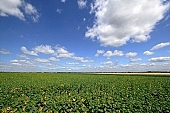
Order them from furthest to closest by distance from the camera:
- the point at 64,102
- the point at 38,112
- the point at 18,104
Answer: the point at 64,102 < the point at 18,104 < the point at 38,112

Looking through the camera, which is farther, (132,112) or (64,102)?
(64,102)

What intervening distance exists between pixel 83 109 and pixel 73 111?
2.00ft

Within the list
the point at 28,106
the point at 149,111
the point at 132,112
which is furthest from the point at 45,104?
the point at 149,111

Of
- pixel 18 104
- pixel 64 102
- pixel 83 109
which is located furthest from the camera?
pixel 64 102

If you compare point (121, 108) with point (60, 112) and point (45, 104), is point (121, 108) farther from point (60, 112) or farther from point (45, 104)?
point (45, 104)

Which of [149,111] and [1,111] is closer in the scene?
[1,111]

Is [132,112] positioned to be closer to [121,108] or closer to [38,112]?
[121,108]

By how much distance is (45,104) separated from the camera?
321 inches

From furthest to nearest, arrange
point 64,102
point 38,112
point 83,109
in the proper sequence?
point 64,102, point 83,109, point 38,112

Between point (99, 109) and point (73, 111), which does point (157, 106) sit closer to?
point (99, 109)

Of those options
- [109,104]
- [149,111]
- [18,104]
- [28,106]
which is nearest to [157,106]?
[149,111]

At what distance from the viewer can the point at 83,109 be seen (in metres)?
7.55

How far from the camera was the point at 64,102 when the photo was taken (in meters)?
8.65

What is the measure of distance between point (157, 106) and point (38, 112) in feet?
24.0
